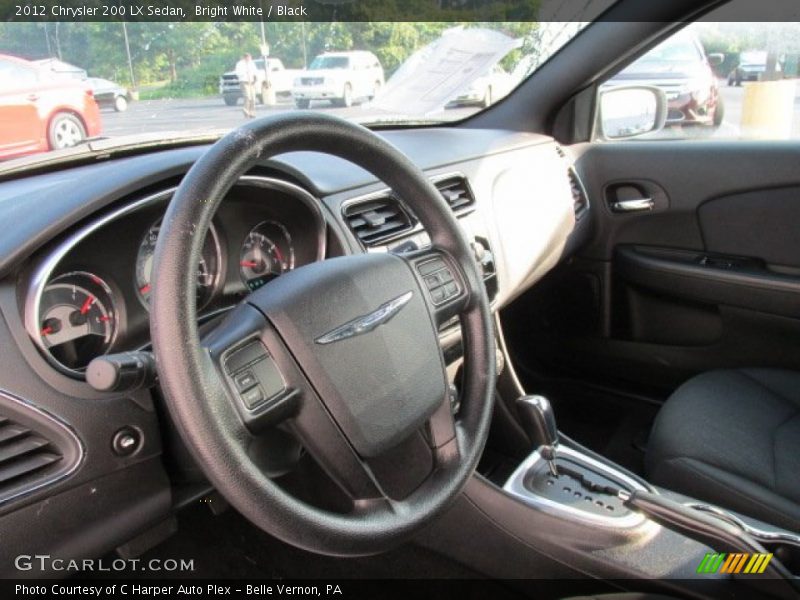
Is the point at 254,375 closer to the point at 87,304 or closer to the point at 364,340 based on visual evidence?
the point at 364,340

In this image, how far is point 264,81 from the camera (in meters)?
1.74

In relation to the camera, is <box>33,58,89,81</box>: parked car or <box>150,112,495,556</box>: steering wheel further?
<box>33,58,89,81</box>: parked car

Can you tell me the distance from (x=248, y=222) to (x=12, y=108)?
467mm

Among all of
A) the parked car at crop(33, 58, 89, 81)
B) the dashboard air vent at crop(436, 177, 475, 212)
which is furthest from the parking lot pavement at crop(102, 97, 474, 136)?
the dashboard air vent at crop(436, 177, 475, 212)

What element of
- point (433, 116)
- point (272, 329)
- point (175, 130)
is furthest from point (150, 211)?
point (433, 116)

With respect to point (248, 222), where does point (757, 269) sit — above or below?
below

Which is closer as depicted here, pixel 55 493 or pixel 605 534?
pixel 55 493

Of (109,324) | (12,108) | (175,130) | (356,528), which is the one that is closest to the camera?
(356,528)

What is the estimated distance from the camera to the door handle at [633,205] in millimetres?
2660

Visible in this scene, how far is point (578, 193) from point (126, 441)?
1.90 metres

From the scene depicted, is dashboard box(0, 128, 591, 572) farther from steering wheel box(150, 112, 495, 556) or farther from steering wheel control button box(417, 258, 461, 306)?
steering wheel control button box(417, 258, 461, 306)

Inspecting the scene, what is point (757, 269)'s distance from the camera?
2.44 m

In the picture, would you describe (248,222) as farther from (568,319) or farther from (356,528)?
(568,319)

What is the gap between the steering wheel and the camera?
89cm
